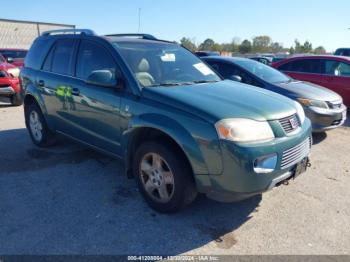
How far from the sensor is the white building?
117 feet

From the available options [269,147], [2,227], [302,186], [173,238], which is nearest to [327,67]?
[302,186]

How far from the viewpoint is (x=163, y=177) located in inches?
135

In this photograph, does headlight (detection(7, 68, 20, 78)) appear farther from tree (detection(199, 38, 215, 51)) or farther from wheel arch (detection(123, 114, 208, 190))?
tree (detection(199, 38, 215, 51))

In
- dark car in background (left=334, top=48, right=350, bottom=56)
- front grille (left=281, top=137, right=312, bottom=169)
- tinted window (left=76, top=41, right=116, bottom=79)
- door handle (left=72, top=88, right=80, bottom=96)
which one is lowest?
front grille (left=281, top=137, right=312, bottom=169)

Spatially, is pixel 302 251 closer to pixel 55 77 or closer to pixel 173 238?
pixel 173 238

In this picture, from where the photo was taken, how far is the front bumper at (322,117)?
6062 mm

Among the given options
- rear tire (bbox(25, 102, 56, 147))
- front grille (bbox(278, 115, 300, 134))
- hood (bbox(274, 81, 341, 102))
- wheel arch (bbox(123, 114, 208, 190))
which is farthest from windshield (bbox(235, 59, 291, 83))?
rear tire (bbox(25, 102, 56, 147))

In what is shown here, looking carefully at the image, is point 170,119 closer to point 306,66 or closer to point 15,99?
point 306,66

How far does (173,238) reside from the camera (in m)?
3.11

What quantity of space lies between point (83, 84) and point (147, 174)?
150 cm

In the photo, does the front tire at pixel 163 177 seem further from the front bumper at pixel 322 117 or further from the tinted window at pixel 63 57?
the front bumper at pixel 322 117

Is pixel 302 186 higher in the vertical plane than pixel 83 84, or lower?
lower

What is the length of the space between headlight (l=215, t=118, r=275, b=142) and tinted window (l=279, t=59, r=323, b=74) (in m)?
6.73

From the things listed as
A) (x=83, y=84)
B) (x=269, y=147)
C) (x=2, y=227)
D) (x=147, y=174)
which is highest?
(x=83, y=84)
